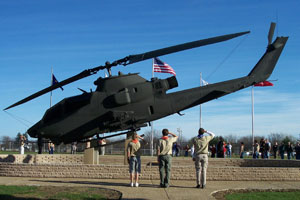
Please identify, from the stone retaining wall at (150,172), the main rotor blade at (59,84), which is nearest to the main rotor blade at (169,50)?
the main rotor blade at (59,84)

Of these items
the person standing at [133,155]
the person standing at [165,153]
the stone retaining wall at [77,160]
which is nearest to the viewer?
the person standing at [165,153]

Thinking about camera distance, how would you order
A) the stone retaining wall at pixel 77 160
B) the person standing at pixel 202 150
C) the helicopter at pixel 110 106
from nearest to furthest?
the helicopter at pixel 110 106 < the person standing at pixel 202 150 < the stone retaining wall at pixel 77 160

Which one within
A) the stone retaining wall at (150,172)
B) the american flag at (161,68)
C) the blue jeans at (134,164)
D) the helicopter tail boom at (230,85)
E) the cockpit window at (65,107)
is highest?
the american flag at (161,68)

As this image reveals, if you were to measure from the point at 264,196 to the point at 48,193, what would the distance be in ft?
25.0

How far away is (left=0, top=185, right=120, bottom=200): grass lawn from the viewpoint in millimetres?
11555

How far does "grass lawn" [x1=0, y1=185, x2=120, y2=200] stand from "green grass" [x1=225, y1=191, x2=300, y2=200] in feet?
13.3

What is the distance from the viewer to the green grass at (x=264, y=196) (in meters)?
11.8

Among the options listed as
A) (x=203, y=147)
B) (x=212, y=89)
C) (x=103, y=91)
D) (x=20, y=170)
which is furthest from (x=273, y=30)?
(x=20, y=170)

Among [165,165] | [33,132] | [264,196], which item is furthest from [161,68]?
[33,132]

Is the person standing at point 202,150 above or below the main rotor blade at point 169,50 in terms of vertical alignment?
below

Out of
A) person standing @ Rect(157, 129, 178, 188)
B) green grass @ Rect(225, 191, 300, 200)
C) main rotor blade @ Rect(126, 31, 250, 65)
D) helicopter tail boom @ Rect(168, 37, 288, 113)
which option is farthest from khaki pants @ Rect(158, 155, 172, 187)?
main rotor blade @ Rect(126, 31, 250, 65)

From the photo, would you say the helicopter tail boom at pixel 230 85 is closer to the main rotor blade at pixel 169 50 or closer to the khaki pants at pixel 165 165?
the main rotor blade at pixel 169 50

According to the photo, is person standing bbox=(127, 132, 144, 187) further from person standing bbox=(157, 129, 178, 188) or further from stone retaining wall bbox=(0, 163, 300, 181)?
stone retaining wall bbox=(0, 163, 300, 181)

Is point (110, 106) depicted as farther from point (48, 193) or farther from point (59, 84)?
point (48, 193)
